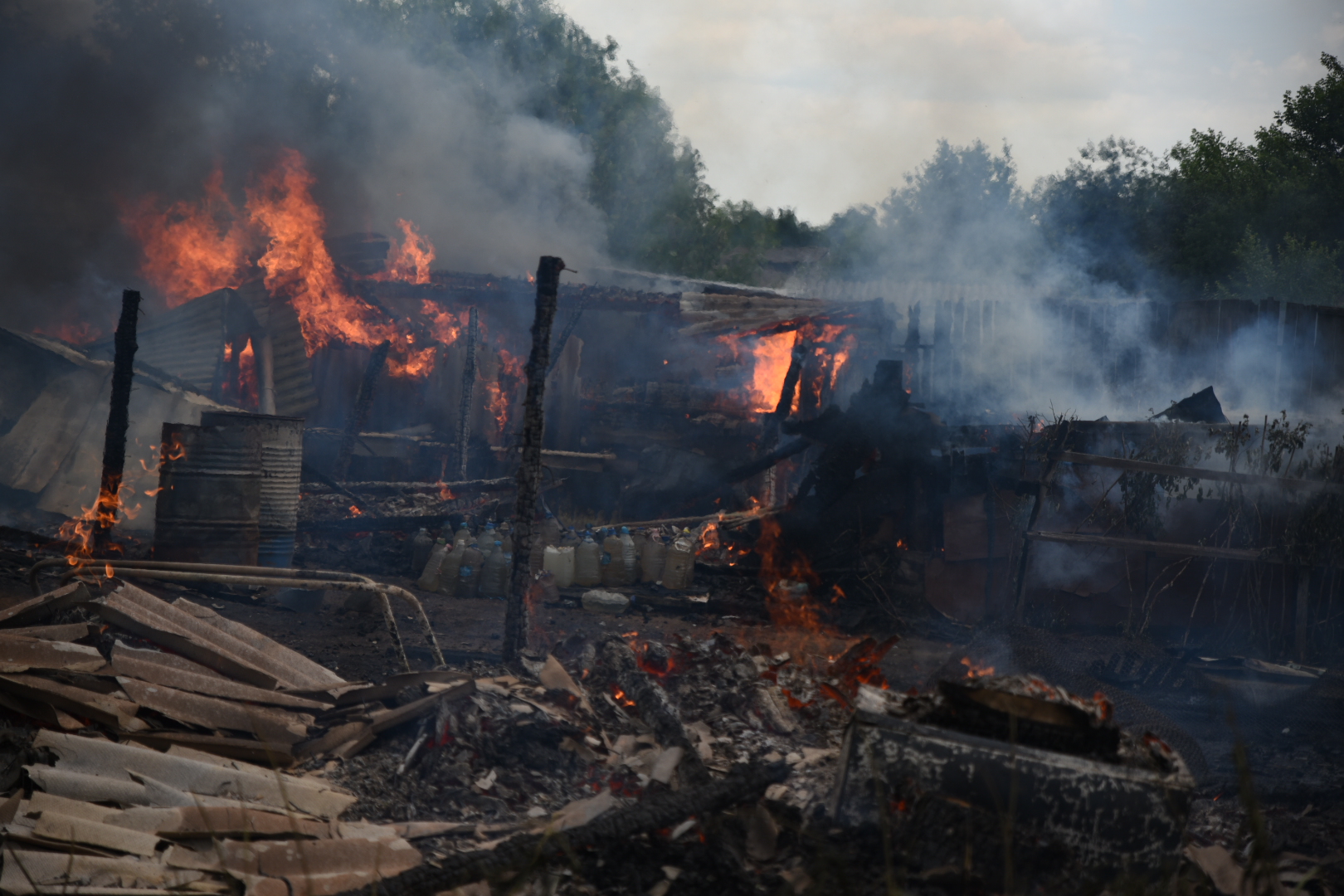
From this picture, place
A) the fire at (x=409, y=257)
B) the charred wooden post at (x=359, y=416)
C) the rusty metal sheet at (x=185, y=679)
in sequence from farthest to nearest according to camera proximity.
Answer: the fire at (x=409, y=257)
the charred wooden post at (x=359, y=416)
the rusty metal sheet at (x=185, y=679)

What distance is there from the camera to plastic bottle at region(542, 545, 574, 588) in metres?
9.34

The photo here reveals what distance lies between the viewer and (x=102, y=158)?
17.3m

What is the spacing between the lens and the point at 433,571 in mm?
9203

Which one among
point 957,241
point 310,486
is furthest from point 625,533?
point 957,241

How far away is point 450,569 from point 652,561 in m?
2.35

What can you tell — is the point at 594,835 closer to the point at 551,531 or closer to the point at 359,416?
the point at 551,531

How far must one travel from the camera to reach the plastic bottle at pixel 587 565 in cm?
945

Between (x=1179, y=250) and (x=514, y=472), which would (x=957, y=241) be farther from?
(x=514, y=472)

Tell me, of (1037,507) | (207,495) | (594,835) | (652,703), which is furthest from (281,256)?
(594,835)

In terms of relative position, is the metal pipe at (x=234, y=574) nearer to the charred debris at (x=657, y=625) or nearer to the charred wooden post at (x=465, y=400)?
the charred debris at (x=657, y=625)

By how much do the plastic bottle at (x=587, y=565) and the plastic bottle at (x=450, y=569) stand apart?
1.29 m

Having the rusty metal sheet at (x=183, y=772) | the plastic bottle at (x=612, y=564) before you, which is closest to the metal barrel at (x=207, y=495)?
the plastic bottle at (x=612, y=564)

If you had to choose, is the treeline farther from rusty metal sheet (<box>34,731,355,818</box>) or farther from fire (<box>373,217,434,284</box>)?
rusty metal sheet (<box>34,731,355,818</box>)

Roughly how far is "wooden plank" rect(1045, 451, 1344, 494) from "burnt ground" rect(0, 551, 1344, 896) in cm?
196
